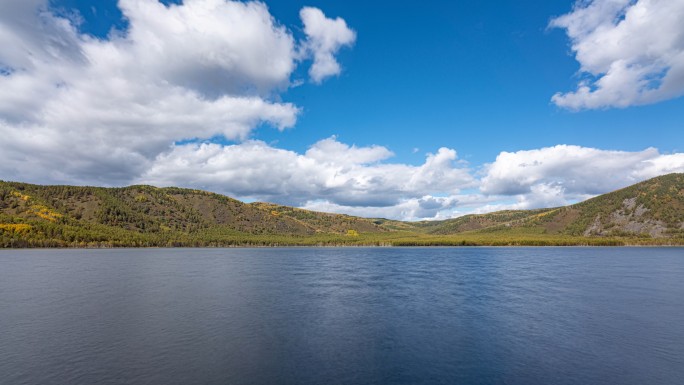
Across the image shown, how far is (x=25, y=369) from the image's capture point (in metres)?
23.9

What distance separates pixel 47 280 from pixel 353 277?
190ft

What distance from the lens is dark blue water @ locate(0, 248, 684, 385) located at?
77.4 ft

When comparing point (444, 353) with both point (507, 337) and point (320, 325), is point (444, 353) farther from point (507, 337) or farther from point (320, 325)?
point (320, 325)

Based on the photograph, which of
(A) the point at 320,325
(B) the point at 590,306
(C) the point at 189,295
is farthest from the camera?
(C) the point at 189,295

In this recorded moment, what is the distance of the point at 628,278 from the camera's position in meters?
73.2

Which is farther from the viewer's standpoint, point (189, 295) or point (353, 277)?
point (353, 277)

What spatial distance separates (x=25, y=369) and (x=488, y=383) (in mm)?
29361

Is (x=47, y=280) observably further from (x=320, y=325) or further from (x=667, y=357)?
(x=667, y=357)

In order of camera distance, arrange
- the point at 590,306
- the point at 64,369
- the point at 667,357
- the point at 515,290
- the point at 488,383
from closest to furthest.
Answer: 1. the point at 488,383
2. the point at 64,369
3. the point at 667,357
4. the point at 590,306
5. the point at 515,290

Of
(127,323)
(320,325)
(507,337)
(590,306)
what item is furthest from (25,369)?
(590,306)

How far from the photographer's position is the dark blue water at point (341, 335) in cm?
2358

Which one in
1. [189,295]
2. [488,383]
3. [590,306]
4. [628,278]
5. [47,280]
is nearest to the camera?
[488,383]

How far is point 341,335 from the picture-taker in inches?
1292

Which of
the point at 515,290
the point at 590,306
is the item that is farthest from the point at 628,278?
the point at 590,306
